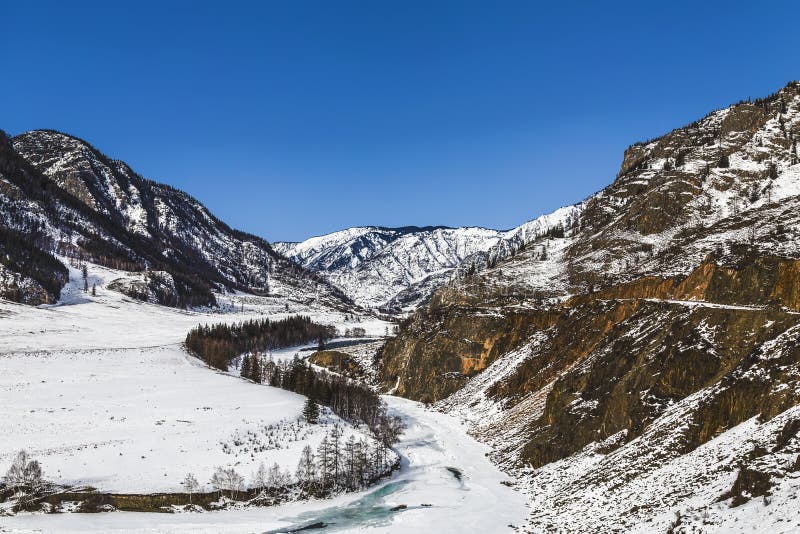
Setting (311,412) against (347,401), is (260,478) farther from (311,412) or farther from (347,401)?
(347,401)

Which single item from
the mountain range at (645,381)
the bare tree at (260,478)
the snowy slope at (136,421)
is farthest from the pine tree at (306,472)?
the mountain range at (645,381)

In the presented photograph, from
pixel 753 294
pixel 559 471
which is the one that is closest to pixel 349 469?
pixel 559 471

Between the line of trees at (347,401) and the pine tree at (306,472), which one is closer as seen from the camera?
the pine tree at (306,472)

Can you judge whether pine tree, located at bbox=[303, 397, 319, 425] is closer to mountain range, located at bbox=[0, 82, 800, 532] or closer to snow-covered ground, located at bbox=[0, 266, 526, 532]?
snow-covered ground, located at bbox=[0, 266, 526, 532]

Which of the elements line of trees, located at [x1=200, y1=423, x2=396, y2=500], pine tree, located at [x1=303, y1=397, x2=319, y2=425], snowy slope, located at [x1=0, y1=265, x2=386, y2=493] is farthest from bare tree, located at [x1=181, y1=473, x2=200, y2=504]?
pine tree, located at [x1=303, y1=397, x2=319, y2=425]

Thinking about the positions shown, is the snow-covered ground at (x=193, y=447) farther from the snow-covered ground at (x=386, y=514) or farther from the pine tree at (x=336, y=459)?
the pine tree at (x=336, y=459)
